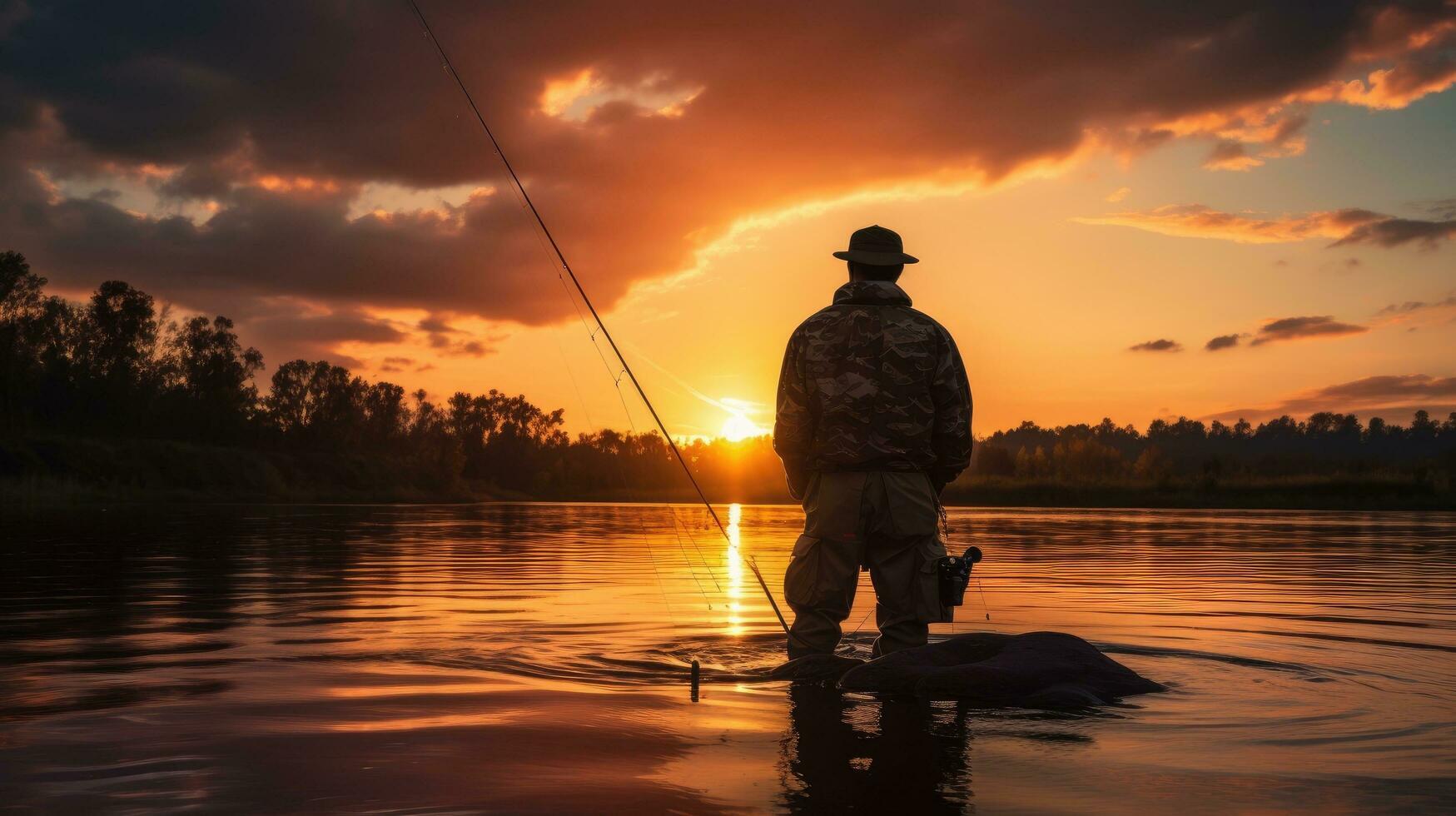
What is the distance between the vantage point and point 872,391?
6.48m

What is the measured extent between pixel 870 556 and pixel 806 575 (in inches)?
15.0

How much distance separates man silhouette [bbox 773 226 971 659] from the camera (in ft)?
21.2

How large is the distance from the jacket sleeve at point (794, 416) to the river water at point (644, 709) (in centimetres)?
122

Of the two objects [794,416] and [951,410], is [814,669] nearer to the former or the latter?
[794,416]

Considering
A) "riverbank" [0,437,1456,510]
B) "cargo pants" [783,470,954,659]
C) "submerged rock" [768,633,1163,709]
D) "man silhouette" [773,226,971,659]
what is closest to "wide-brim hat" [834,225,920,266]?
"man silhouette" [773,226,971,659]

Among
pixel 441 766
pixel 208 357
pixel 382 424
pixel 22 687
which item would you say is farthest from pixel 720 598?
pixel 382 424

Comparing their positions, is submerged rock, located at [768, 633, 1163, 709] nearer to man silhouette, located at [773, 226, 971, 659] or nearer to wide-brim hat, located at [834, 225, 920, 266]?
man silhouette, located at [773, 226, 971, 659]

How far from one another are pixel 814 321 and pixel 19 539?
20.4 m

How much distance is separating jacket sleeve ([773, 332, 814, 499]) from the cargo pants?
179 mm

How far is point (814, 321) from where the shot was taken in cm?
667

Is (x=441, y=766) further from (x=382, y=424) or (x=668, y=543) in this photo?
(x=382, y=424)

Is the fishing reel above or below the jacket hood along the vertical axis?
below

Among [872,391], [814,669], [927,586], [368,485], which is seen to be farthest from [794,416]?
[368,485]

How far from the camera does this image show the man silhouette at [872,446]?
6.45m
